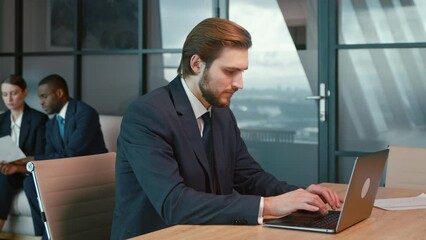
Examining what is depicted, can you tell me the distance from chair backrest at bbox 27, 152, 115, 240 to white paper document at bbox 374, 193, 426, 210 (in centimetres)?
103

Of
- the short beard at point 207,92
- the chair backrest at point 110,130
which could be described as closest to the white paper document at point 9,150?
the chair backrest at point 110,130

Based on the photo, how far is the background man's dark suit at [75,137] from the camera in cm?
506

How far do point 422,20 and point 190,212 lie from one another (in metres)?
3.18

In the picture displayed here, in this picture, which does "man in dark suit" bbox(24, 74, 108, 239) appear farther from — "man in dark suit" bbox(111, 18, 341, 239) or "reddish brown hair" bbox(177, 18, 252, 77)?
"reddish brown hair" bbox(177, 18, 252, 77)

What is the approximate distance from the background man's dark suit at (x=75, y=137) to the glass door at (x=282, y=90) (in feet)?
3.64

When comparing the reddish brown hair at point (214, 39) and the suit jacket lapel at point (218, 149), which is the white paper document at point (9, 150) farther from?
the reddish brown hair at point (214, 39)

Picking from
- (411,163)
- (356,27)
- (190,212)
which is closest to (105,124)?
(356,27)

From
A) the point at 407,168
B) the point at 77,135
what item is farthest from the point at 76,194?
the point at 77,135

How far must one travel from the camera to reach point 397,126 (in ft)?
15.9

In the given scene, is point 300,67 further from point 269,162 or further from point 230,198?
point 230,198

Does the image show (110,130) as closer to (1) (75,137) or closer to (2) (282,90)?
(1) (75,137)

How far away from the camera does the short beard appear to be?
95.7 inches

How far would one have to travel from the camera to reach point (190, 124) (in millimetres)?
2430

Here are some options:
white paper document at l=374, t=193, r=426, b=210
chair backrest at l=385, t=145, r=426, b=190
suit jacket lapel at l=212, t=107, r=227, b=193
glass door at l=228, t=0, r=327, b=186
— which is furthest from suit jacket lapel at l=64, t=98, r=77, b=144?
white paper document at l=374, t=193, r=426, b=210
